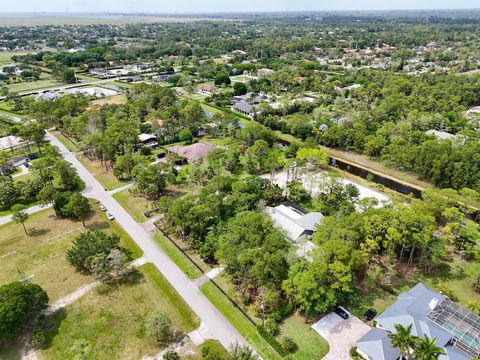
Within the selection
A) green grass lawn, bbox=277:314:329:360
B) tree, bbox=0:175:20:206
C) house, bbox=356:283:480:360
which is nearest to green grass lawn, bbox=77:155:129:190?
tree, bbox=0:175:20:206

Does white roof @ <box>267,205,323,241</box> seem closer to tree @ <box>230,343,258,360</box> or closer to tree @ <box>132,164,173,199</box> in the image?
tree @ <box>230,343,258,360</box>

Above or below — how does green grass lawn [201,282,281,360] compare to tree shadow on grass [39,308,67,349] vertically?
above

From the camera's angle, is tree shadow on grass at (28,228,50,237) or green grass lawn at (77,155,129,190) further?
green grass lawn at (77,155,129,190)

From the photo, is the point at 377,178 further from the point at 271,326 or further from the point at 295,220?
the point at 271,326

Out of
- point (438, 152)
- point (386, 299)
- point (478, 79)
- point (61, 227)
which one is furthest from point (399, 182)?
point (478, 79)

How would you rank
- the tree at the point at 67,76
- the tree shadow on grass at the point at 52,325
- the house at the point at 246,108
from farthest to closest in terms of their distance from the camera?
the tree at the point at 67,76, the house at the point at 246,108, the tree shadow on grass at the point at 52,325

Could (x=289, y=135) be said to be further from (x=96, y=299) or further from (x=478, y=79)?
(x=478, y=79)

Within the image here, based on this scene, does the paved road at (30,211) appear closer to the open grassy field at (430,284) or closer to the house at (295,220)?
the house at (295,220)

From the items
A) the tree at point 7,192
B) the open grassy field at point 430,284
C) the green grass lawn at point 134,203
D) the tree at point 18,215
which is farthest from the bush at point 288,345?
the tree at point 7,192
